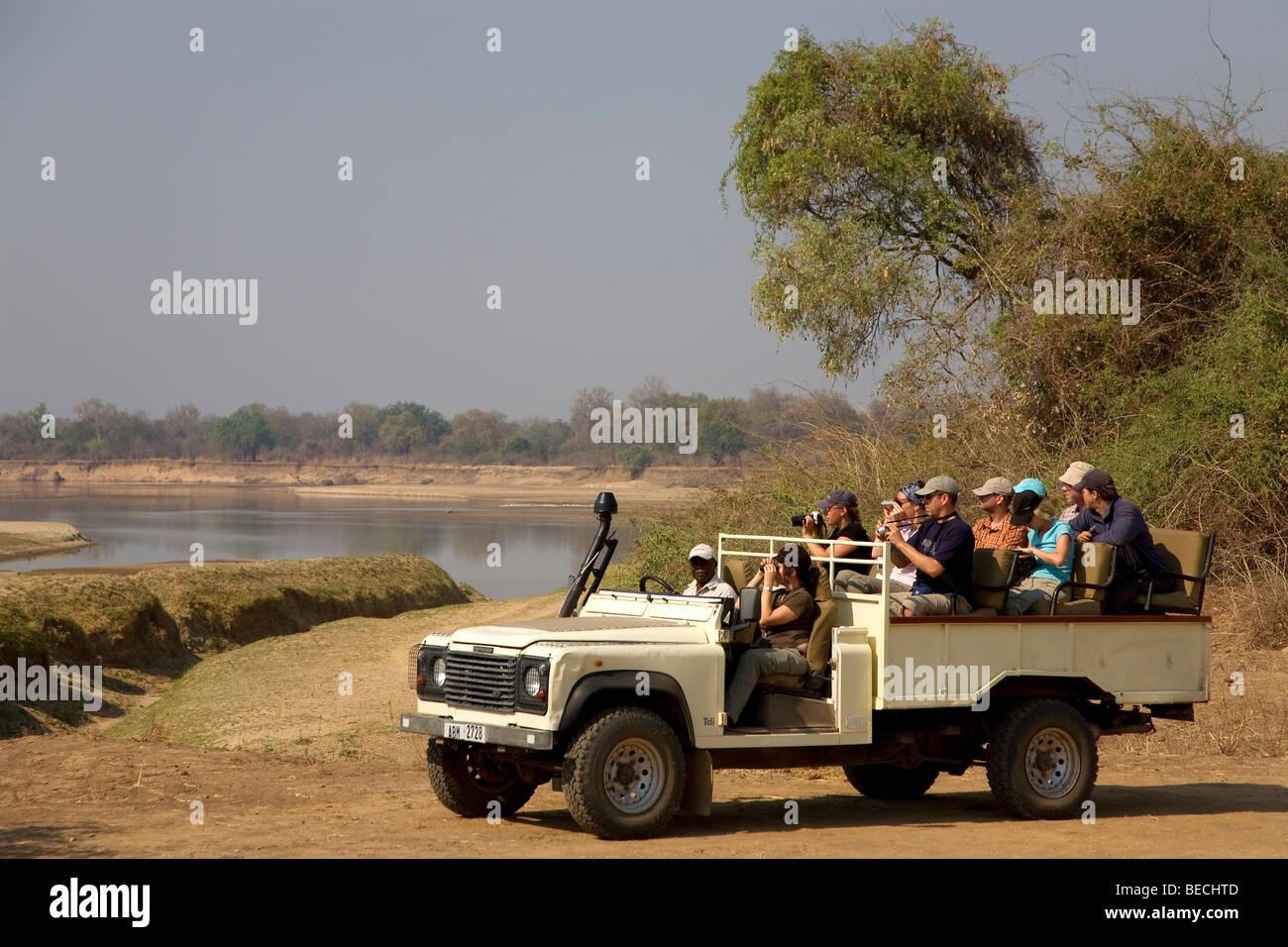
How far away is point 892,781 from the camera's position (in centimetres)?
1134

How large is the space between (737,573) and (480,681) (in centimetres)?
238

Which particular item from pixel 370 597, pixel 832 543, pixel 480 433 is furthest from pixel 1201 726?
pixel 480 433

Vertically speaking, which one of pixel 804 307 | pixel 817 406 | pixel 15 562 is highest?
pixel 804 307

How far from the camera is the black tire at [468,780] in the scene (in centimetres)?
945

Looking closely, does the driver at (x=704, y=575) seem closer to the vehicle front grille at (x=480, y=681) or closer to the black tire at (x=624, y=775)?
the black tire at (x=624, y=775)

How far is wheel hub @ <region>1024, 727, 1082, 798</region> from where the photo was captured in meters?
10.1

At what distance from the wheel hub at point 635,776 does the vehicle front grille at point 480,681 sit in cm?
72

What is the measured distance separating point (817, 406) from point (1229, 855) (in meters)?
15.5

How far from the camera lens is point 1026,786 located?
9.98 meters

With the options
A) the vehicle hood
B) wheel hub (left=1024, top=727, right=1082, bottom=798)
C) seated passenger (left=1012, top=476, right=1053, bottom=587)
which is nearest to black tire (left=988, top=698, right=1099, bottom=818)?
wheel hub (left=1024, top=727, right=1082, bottom=798)

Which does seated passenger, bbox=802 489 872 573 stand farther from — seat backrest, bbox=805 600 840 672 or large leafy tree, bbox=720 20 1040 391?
large leafy tree, bbox=720 20 1040 391

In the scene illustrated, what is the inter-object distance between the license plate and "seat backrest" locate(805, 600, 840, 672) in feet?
7.31

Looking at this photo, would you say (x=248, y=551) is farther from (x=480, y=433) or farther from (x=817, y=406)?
(x=480, y=433)

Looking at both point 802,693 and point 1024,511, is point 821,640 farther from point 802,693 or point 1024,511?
point 1024,511
